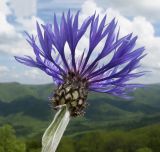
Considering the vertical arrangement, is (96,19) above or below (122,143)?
above

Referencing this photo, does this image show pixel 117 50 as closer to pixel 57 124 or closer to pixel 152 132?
pixel 57 124

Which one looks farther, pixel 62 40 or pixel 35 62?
pixel 35 62

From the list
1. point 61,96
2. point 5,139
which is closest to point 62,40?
point 61,96

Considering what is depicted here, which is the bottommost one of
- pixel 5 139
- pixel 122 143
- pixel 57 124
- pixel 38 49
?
pixel 122 143

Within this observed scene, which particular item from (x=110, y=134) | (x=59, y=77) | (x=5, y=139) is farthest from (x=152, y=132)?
(x=59, y=77)

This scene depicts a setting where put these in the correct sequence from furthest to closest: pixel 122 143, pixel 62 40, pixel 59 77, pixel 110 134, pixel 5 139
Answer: pixel 110 134, pixel 122 143, pixel 5 139, pixel 59 77, pixel 62 40

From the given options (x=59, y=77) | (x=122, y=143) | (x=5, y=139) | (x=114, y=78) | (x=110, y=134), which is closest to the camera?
(x=114, y=78)

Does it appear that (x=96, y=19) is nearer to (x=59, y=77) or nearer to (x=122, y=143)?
(x=59, y=77)
